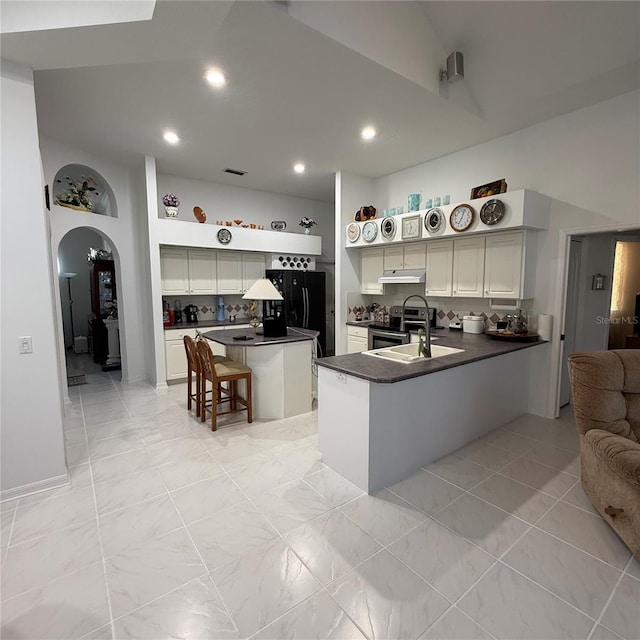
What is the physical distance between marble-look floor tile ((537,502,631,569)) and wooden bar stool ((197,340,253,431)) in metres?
2.69

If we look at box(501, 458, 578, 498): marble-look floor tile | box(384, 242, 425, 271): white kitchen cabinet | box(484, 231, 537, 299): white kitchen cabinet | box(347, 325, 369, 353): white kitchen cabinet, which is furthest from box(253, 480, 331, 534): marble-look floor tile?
box(384, 242, 425, 271): white kitchen cabinet

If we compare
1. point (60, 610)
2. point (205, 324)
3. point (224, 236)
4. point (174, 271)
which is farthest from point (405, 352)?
point (174, 271)

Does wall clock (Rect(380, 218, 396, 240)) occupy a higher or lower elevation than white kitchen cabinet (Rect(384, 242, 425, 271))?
higher

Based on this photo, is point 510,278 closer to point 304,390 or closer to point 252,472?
point 304,390

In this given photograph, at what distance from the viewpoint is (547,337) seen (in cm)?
369

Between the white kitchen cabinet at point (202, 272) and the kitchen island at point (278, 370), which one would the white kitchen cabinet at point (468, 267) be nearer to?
the kitchen island at point (278, 370)

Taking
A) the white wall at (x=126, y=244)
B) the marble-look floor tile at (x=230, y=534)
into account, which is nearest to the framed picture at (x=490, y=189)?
the marble-look floor tile at (x=230, y=534)

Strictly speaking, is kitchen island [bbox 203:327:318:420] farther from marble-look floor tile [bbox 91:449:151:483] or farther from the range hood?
the range hood

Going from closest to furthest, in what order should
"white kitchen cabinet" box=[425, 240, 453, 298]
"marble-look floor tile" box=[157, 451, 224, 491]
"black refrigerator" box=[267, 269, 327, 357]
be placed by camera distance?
1. "marble-look floor tile" box=[157, 451, 224, 491]
2. "white kitchen cabinet" box=[425, 240, 453, 298]
3. "black refrigerator" box=[267, 269, 327, 357]

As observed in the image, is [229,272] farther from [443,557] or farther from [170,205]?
[443,557]

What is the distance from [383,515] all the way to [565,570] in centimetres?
96

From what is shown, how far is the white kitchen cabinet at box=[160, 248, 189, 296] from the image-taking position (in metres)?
5.11

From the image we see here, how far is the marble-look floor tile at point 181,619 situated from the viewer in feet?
4.80

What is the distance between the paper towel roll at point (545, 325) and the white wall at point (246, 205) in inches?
162
